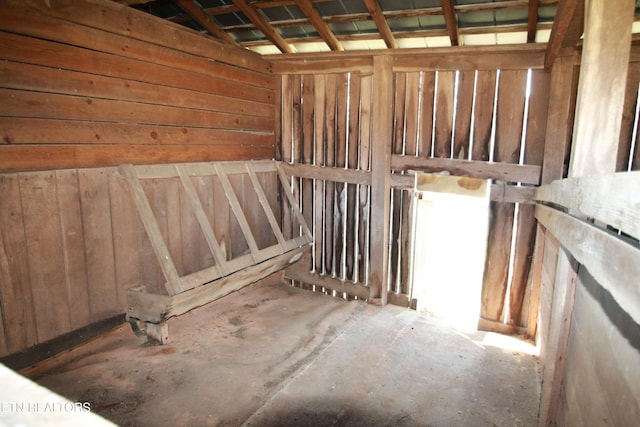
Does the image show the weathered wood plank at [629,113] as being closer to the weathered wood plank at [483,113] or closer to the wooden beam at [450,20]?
the weathered wood plank at [483,113]

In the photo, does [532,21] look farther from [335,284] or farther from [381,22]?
[335,284]

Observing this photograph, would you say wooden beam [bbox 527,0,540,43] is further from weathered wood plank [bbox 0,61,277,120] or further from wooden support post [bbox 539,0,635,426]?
weathered wood plank [bbox 0,61,277,120]

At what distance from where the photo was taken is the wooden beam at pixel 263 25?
13.9 ft

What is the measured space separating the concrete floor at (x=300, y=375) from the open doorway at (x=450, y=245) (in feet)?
0.98

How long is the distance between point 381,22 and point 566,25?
186 centimetres

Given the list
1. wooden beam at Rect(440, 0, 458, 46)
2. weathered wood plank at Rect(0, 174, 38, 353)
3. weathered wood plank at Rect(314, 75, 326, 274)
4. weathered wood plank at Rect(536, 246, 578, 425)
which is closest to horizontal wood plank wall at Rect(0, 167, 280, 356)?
weathered wood plank at Rect(0, 174, 38, 353)

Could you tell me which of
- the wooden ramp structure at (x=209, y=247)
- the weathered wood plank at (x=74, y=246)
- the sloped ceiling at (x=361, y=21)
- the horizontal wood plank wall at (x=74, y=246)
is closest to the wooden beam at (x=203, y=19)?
the sloped ceiling at (x=361, y=21)

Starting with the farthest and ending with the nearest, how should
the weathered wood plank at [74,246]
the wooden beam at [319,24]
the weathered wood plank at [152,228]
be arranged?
1. the wooden beam at [319,24]
2. the weathered wood plank at [152,228]
3. the weathered wood plank at [74,246]

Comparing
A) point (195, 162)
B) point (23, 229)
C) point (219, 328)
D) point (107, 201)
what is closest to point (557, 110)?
point (195, 162)

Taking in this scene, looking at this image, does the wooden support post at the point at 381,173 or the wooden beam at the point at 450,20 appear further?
the wooden support post at the point at 381,173

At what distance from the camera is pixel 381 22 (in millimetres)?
4031

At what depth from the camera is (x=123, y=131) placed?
3.65 metres

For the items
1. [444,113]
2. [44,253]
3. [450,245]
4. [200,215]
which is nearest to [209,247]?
[200,215]

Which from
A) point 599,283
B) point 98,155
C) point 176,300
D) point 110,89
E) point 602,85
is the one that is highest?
point 110,89
